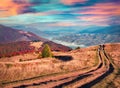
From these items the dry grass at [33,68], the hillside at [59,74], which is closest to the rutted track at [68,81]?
the hillside at [59,74]

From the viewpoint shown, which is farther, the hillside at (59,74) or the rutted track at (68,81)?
the hillside at (59,74)

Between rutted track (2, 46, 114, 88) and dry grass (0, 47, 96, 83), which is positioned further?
dry grass (0, 47, 96, 83)

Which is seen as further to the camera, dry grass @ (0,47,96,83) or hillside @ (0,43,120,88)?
dry grass @ (0,47,96,83)

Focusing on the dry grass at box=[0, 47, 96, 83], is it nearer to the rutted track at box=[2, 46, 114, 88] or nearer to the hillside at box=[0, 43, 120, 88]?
the hillside at box=[0, 43, 120, 88]

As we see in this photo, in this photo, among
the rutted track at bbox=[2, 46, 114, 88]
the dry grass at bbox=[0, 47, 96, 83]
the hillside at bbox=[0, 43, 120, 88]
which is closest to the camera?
the rutted track at bbox=[2, 46, 114, 88]

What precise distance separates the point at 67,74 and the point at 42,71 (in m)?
10.3

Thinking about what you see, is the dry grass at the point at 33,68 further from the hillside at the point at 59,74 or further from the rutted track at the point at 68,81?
the rutted track at the point at 68,81

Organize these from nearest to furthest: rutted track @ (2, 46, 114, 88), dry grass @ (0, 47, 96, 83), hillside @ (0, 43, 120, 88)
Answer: rutted track @ (2, 46, 114, 88) < hillside @ (0, 43, 120, 88) < dry grass @ (0, 47, 96, 83)

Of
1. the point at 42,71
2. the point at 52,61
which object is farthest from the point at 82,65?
the point at 42,71

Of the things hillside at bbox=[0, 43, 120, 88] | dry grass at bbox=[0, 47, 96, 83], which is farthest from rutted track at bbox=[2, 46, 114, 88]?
dry grass at bbox=[0, 47, 96, 83]

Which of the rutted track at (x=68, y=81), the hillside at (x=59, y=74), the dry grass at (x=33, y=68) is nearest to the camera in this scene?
the rutted track at (x=68, y=81)

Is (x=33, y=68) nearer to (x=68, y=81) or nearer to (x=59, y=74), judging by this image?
(x=59, y=74)

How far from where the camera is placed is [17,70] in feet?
324

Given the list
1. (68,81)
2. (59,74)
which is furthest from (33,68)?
(68,81)
